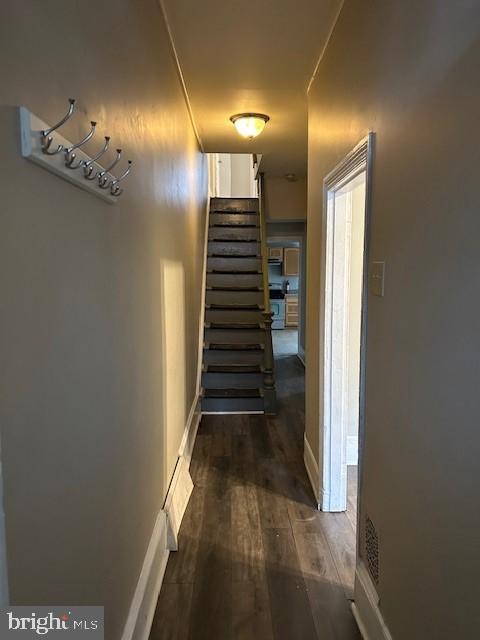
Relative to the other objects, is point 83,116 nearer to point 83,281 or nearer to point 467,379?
point 83,281

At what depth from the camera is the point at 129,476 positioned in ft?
4.69

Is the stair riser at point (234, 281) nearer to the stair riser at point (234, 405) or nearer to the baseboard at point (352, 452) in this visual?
the stair riser at point (234, 405)

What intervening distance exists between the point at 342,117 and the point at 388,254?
34.8 inches

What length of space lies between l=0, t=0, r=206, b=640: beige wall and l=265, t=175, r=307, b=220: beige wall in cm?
395

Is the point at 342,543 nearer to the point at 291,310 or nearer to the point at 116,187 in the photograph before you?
the point at 116,187

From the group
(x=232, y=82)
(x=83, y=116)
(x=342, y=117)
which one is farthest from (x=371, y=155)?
(x=232, y=82)

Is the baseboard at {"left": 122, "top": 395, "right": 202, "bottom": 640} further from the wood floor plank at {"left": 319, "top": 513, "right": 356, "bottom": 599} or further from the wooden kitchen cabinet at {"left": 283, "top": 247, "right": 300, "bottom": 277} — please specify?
the wooden kitchen cabinet at {"left": 283, "top": 247, "right": 300, "bottom": 277}

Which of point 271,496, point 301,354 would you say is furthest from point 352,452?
point 301,354

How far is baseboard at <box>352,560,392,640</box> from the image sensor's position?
4.75 feet

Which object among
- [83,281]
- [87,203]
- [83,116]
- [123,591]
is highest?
[83,116]

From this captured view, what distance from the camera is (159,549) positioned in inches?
73.7

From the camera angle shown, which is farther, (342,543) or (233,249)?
(233,249)

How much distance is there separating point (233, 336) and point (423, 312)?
3511 mm

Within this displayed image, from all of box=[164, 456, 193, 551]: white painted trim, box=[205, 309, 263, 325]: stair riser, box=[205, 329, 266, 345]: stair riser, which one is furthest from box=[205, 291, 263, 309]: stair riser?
box=[164, 456, 193, 551]: white painted trim
